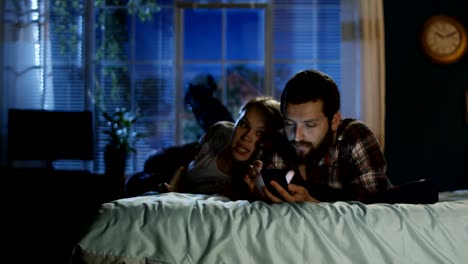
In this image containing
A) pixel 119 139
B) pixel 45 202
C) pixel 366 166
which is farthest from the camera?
pixel 119 139

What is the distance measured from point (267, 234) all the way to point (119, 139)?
334 cm

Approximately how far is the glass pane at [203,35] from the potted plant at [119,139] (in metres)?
0.74

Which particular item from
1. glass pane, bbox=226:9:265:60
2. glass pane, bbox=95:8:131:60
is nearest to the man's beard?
glass pane, bbox=226:9:265:60

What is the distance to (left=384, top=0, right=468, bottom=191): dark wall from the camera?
4961mm

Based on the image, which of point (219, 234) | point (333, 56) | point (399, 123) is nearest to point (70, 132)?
point (333, 56)

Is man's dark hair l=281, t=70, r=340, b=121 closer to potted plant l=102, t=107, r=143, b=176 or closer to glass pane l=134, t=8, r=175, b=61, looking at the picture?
potted plant l=102, t=107, r=143, b=176

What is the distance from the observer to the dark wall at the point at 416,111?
4961 mm

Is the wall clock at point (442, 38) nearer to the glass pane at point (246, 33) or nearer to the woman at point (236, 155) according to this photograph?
the glass pane at point (246, 33)

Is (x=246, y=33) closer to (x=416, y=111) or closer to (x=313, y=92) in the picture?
(x=416, y=111)

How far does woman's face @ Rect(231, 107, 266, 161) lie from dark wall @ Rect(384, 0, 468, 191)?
308cm

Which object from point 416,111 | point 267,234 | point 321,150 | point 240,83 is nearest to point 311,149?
point 321,150

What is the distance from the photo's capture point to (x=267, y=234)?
141cm

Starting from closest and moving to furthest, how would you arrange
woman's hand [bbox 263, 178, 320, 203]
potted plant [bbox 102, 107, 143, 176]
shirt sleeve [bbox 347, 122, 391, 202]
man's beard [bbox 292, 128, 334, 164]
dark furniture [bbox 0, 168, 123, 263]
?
woman's hand [bbox 263, 178, 320, 203], shirt sleeve [bbox 347, 122, 391, 202], man's beard [bbox 292, 128, 334, 164], dark furniture [bbox 0, 168, 123, 263], potted plant [bbox 102, 107, 143, 176]

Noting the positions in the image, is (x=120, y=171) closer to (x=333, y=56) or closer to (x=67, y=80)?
(x=67, y=80)
